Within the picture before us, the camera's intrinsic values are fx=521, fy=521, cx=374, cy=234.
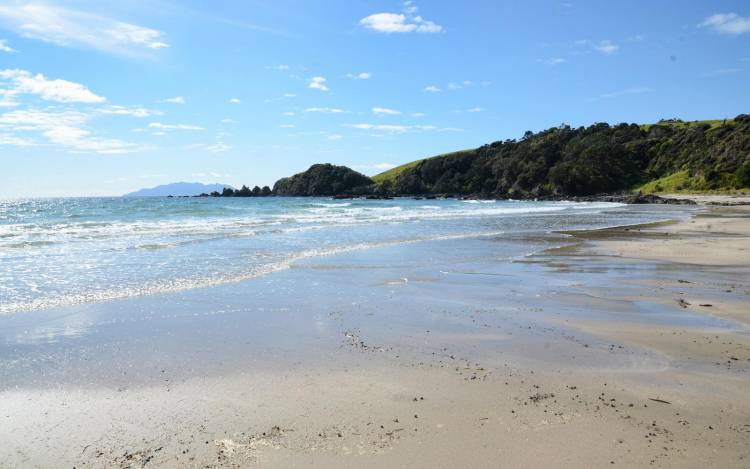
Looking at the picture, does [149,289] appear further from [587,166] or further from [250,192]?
[250,192]

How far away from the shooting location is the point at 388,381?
A: 5656 millimetres

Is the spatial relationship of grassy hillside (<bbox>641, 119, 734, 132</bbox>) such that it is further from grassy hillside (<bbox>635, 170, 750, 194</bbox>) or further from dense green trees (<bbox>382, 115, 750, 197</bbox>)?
grassy hillside (<bbox>635, 170, 750, 194</bbox>)

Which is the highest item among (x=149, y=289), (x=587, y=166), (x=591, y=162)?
(x=591, y=162)

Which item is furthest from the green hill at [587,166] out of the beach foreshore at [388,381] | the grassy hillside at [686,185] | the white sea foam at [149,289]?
the beach foreshore at [388,381]

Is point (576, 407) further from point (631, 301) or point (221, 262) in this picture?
point (221, 262)

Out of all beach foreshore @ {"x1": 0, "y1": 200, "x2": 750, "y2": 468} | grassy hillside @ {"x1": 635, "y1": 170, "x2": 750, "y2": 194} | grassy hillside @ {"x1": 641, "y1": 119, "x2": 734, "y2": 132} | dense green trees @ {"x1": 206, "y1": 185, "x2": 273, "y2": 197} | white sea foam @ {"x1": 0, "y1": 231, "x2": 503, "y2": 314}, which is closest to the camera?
beach foreshore @ {"x1": 0, "y1": 200, "x2": 750, "y2": 468}

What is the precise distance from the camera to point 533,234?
26.3m

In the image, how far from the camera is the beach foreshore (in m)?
4.16

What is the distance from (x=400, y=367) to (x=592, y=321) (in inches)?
155

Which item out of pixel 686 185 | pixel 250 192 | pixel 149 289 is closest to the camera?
pixel 149 289

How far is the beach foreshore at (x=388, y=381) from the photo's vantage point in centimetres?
416

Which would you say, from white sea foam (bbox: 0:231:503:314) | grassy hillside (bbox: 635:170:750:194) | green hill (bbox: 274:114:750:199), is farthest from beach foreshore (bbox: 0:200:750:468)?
green hill (bbox: 274:114:750:199)

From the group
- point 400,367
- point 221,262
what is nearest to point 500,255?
point 221,262

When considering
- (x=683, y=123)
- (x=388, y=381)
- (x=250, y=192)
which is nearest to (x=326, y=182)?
(x=250, y=192)
